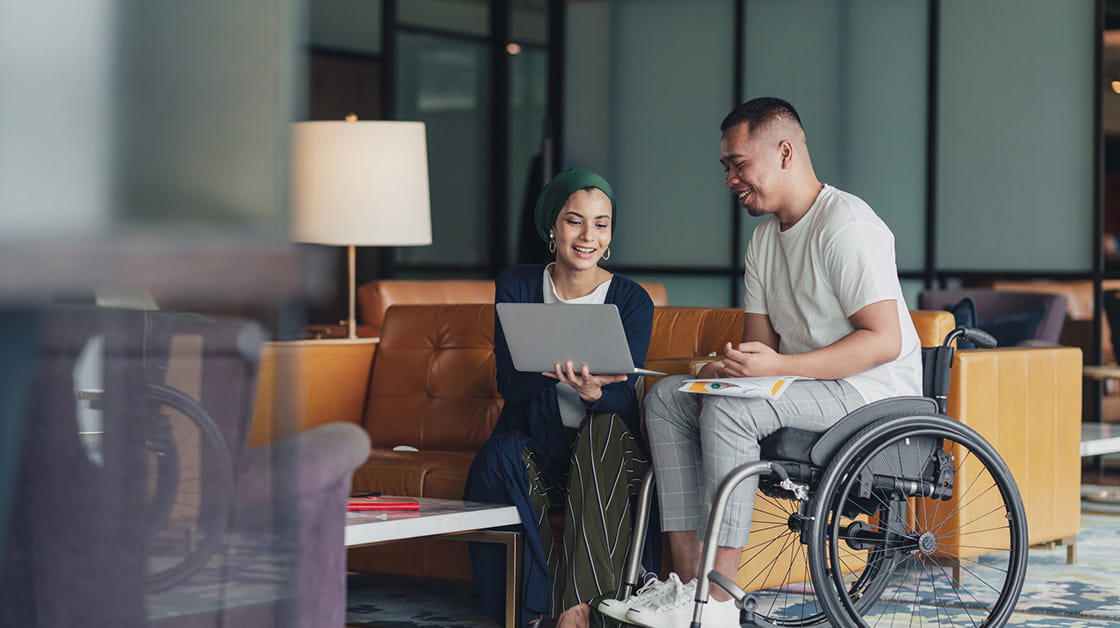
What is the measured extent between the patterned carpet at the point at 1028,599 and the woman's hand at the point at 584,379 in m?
0.58

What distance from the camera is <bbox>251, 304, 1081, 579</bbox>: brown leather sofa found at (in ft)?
10.3

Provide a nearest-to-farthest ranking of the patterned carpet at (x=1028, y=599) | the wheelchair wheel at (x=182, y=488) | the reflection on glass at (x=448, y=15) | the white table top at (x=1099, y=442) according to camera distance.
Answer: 1. the wheelchair wheel at (x=182, y=488)
2. the patterned carpet at (x=1028, y=599)
3. the white table top at (x=1099, y=442)
4. the reflection on glass at (x=448, y=15)

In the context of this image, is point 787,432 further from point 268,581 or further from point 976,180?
point 976,180

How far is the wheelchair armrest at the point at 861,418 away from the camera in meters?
2.34

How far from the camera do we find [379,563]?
10.5 ft

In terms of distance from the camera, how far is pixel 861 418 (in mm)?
2375

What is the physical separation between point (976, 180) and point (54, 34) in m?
6.00

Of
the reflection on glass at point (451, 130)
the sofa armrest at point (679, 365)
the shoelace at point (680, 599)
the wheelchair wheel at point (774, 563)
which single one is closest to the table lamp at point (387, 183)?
the sofa armrest at point (679, 365)

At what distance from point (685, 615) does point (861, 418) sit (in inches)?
18.5

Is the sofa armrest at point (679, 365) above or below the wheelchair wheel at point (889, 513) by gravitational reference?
above

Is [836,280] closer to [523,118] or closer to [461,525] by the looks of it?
[461,525]

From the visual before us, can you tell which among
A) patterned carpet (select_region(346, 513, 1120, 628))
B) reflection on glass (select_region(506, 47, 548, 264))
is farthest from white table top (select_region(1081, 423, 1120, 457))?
reflection on glass (select_region(506, 47, 548, 264))

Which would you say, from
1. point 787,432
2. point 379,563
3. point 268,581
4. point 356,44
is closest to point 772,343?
point 787,432

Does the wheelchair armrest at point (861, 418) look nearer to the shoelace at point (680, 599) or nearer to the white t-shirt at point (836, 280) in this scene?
the white t-shirt at point (836, 280)
